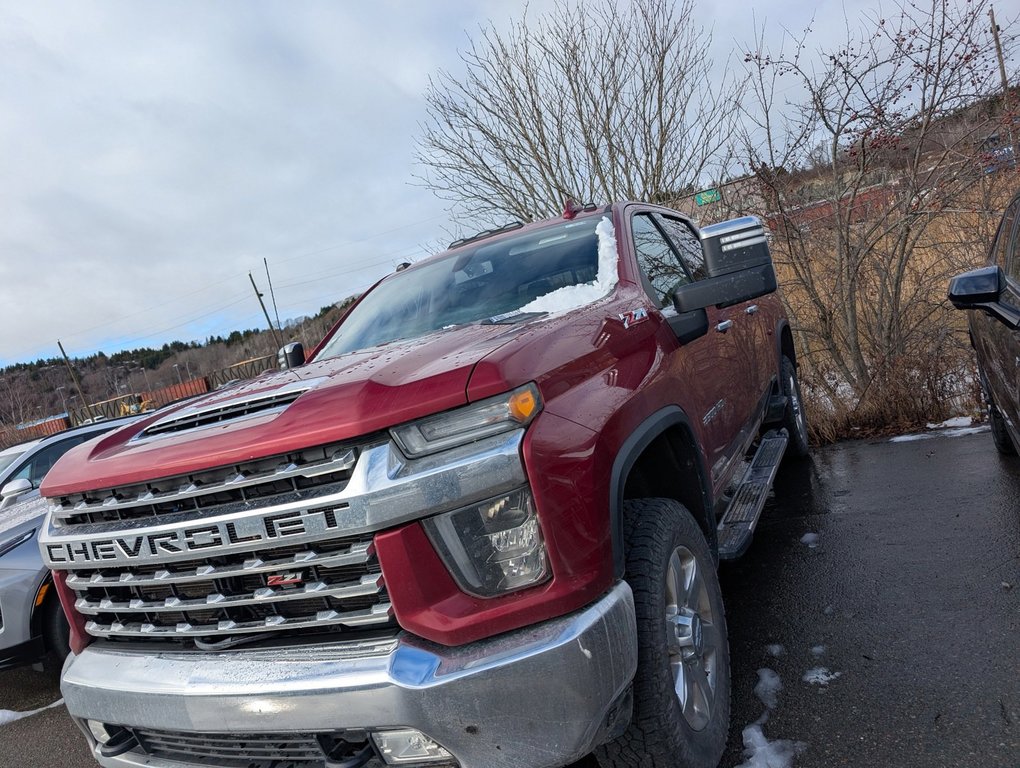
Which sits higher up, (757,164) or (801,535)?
(757,164)

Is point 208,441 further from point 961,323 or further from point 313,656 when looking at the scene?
point 961,323

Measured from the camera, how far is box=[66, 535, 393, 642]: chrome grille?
5.81ft

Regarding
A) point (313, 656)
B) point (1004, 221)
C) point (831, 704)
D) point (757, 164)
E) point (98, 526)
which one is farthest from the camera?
point (757, 164)

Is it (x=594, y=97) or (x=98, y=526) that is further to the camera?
(x=594, y=97)

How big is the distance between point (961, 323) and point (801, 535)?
358cm

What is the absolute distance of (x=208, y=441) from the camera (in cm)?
193

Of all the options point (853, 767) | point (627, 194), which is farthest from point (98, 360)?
point (853, 767)

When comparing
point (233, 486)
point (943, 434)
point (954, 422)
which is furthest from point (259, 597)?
point (954, 422)

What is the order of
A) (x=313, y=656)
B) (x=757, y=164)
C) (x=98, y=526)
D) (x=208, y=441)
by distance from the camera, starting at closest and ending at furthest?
(x=313, y=656), (x=208, y=441), (x=98, y=526), (x=757, y=164)

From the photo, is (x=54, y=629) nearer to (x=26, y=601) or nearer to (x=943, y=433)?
(x=26, y=601)

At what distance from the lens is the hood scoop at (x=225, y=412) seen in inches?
81.1

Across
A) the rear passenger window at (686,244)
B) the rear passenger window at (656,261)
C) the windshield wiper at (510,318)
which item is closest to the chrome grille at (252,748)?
the windshield wiper at (510,318)

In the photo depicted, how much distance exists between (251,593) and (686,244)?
10.2ft

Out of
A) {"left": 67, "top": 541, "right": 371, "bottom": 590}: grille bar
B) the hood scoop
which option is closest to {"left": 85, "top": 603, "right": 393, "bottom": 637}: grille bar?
{"left": 67, "top": 541, "right": 371, "bottom": 590}: grille bar
